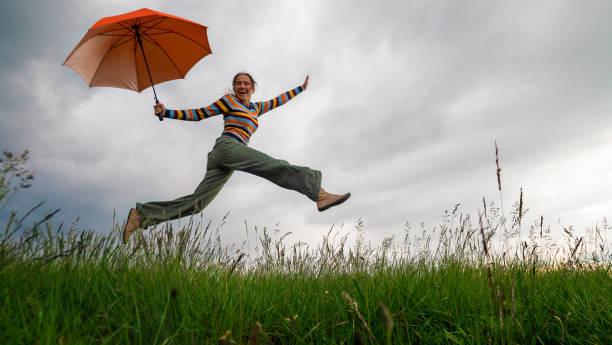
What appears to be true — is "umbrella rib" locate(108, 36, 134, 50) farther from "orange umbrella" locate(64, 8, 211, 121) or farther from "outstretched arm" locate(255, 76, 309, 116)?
"outstretched arm" locate(255, 76, 309, 116)

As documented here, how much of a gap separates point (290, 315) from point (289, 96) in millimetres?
4587

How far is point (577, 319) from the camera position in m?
2.96

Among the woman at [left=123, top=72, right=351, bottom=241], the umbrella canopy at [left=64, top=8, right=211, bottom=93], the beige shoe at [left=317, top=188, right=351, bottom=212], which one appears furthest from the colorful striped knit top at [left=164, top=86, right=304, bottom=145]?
the beige shoe at [left=317, top=188, right=351, bottom=212]

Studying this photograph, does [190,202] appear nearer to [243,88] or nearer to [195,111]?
[195,111]

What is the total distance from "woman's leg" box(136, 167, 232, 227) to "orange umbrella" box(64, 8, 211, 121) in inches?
43.6

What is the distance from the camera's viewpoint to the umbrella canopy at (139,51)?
18.7ft

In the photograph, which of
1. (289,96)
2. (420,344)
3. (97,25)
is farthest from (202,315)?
(289,96)

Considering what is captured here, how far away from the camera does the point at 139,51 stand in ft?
20.4

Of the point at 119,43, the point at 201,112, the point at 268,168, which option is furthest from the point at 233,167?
the point at 119,43

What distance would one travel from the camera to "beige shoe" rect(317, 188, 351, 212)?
4863mm

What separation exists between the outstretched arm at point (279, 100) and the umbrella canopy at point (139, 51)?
1.27m

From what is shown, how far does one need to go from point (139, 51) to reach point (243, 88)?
5.90ft

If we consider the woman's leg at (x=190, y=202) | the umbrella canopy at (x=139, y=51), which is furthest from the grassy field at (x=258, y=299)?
the umbrella canopy at (x=139, y=51)

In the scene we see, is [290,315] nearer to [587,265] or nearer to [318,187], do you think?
[318,187]
